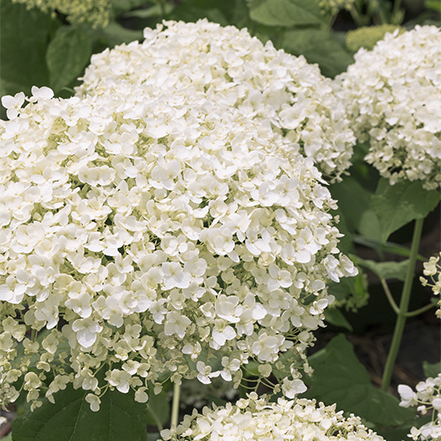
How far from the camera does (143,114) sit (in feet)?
3.30

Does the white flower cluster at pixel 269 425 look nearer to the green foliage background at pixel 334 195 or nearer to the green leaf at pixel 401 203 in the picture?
the green foliage background at pixel 334 195

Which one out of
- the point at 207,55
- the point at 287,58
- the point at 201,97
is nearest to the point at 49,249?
the point at 201,97

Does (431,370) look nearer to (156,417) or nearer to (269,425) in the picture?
(156,417)

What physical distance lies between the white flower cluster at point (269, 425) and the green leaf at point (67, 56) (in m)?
1.14

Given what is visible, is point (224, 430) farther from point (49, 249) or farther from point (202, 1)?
point (202, 1)

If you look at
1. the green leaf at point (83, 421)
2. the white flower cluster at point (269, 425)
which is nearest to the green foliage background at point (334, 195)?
the green leaf at point (83, 421)

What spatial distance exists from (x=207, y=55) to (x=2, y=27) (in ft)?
3.61

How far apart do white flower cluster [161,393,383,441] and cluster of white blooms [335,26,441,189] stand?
64 cm

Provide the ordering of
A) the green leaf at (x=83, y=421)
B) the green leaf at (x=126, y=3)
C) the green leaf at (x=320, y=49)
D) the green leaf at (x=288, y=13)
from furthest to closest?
1. the green leaf at (x=126, y=3)
2. the green leaf at (x=320, y=49)
3. the green leaf at (x=288, y=13)
4. the green leaf at (x=83, y=421)

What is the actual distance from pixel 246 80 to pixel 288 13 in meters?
0.52

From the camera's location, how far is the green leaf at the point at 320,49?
1.93m

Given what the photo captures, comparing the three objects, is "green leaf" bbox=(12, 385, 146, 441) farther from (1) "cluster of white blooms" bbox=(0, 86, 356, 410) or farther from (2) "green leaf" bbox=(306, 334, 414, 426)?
(2) "green leaf" bbox=(306, 334, 414, 426)

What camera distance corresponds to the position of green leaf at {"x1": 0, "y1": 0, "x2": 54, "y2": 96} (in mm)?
1998

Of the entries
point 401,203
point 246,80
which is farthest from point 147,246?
point 401,203
